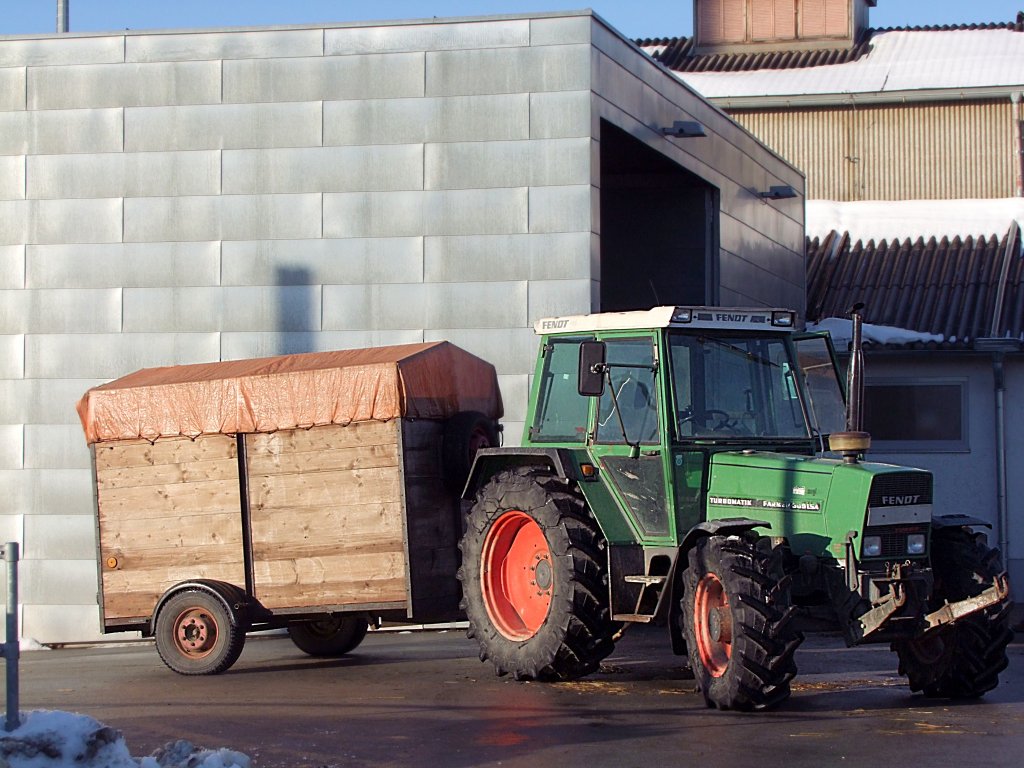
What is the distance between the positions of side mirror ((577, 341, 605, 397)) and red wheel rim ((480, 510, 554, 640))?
48.2 inches

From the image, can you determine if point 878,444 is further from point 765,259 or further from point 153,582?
point 153,582

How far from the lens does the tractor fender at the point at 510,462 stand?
10258 mm

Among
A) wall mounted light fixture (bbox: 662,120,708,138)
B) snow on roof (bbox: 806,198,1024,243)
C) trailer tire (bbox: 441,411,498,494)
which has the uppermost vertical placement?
snow on roof (bbox: 806,198,1024,243)

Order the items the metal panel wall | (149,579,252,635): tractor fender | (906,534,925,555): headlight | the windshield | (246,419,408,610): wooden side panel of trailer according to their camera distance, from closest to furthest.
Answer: (906,534,925,555): headlight
the windshield
(246,419,408,610): wooden side panel of trailer
(149,579,252,635): tractor fender
the metal panel wall

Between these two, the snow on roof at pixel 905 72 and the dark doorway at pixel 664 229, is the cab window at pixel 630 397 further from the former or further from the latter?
the snow on roof at pixel 905 72

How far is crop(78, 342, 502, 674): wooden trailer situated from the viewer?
1084 cm

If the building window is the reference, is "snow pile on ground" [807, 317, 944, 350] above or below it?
above

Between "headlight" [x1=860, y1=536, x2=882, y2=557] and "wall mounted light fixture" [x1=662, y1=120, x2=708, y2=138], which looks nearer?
"headlight" [x1=860, y1=536, x2=882, y2=557]

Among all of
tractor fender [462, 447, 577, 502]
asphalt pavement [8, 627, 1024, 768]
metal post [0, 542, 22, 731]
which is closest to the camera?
metal post [0, 542, 22, 731]

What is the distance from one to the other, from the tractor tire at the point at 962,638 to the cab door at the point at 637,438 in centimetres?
172

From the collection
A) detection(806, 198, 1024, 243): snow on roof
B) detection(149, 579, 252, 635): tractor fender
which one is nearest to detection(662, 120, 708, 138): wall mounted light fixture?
detection(149, 579, 252, 635): tractor fender

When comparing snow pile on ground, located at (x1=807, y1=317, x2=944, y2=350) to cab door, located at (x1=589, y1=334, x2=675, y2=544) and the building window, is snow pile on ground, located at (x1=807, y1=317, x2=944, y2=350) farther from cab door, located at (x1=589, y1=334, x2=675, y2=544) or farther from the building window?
cab door, located at (x1=589, y1=334, x2=675, y2=544)

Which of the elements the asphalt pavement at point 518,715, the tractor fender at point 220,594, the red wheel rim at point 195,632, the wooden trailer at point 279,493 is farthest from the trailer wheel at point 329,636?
the tractor fender at point 220,594

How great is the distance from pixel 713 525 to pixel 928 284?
14313 millimetres
